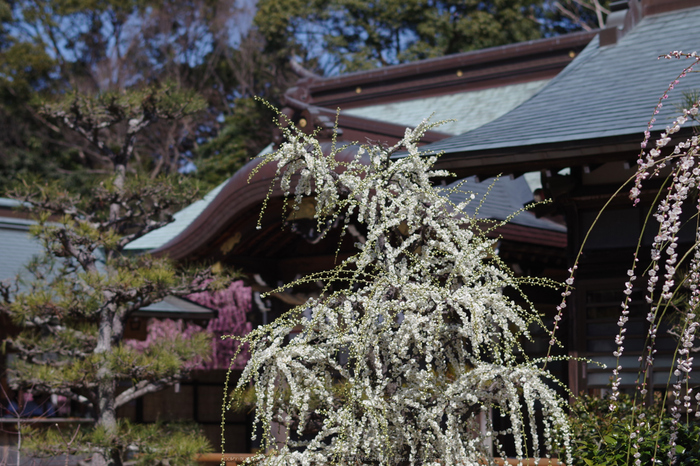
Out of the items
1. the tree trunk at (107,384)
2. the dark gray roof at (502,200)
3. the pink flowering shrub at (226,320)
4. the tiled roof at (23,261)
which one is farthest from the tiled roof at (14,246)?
the dark gray roof at (502,200)

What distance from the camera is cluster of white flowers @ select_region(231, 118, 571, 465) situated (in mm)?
4309

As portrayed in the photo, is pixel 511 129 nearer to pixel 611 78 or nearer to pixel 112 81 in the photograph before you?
pixel 611 78

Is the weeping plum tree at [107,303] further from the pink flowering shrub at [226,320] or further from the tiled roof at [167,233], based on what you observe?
the pink flowering shrub at [226,320]

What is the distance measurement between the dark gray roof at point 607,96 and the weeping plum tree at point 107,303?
3.18 m

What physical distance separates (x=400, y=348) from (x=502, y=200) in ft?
20.4

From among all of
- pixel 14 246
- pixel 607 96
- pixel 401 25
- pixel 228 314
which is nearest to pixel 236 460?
pixel 607 96

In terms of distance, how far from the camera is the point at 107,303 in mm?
8805

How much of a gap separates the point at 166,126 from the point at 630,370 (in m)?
23.4

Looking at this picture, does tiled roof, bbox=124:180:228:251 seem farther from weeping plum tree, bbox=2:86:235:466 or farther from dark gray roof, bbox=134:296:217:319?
weeping plum tree, bbox=2:86:235:466

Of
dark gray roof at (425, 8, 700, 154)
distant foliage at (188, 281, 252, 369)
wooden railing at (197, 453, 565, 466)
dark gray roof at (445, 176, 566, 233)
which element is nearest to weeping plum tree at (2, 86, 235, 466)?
wooden railing at (197, 453, 565, 466)

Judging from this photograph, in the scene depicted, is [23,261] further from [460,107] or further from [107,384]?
[460,107]

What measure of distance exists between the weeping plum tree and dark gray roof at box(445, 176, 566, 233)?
2.84m

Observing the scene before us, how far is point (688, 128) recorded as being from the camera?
633 cm

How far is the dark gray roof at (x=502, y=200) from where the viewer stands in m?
9.18
